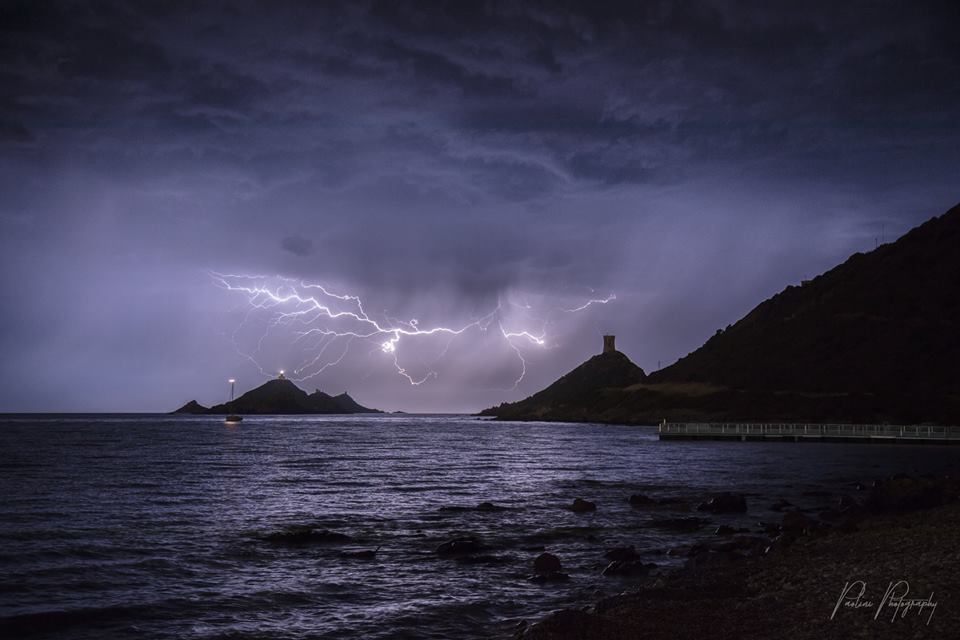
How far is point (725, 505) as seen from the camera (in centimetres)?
2836

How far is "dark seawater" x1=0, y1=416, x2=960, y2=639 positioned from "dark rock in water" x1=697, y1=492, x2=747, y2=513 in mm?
1133

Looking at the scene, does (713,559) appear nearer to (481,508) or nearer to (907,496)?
(907,496)

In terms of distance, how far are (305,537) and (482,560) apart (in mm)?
6472

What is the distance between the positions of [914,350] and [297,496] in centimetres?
13481

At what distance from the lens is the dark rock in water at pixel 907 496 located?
24.0 metres

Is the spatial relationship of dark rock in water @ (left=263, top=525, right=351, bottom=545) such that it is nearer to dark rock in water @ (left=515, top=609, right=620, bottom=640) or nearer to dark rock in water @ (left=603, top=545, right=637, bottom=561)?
dark rock in water @ (left=603, top=545, right=637, bottom=561)

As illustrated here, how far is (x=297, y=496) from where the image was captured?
→ 111ft

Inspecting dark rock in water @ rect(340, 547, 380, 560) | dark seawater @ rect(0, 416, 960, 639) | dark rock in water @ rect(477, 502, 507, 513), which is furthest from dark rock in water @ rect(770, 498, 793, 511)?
dark rock in water @ rect(340, 547, 380, 560)

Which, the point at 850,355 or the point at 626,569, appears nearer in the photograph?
the point at 626,569

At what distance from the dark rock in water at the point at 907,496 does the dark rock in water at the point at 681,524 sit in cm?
620

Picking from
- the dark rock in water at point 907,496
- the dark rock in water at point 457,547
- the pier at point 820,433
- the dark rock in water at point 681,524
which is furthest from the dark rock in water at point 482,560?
the pier at point 820,433

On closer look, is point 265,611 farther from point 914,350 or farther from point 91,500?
point 914,350

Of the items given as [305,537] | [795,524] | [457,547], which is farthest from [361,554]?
[795,524]

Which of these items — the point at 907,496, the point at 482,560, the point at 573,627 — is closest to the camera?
the point at 573,627
